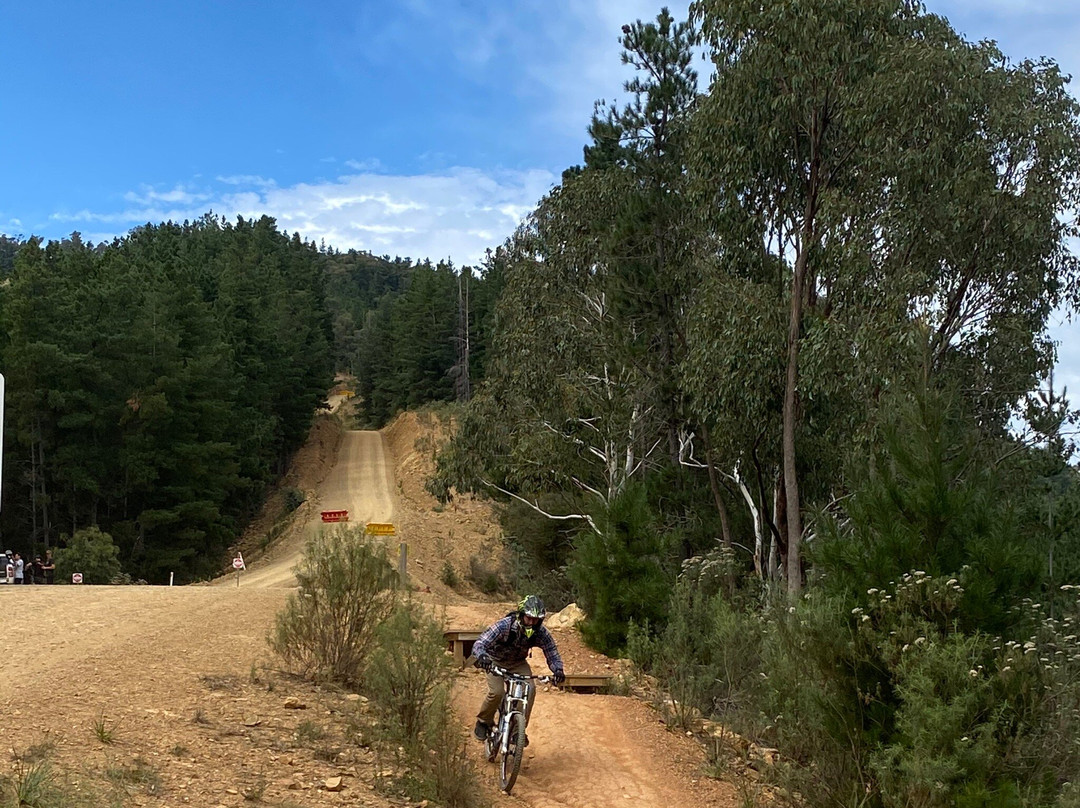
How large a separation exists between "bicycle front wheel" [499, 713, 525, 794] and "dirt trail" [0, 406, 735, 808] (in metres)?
0.17

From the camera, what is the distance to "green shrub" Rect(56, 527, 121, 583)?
113 feet

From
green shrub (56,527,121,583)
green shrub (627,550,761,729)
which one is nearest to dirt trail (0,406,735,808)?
green shrub (627,550,761,729)

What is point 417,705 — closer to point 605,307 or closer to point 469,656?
point 469,656

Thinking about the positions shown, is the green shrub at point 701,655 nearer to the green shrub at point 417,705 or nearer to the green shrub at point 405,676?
the green shrub at point 417,705

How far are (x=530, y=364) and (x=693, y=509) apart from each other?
17.3ft

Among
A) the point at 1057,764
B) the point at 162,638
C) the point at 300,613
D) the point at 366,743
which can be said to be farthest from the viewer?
the point at 162,638

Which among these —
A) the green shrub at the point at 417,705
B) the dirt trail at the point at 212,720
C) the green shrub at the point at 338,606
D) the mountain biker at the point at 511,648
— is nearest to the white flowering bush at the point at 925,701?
the dirt trail at the point at 212,720

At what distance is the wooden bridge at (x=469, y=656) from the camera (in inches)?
502

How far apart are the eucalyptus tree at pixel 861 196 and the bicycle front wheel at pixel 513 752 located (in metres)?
8.22

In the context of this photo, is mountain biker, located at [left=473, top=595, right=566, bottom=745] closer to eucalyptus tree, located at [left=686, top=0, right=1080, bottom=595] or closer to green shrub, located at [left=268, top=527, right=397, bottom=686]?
green shrub, located at [left=268, top=527, right=397, bottom=686]

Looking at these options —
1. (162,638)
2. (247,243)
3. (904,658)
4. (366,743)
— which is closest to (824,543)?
(904,658)

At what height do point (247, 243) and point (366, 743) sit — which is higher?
point (247, 243)

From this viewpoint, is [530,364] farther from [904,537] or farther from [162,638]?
[904,537]

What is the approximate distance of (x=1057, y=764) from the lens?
749cm
